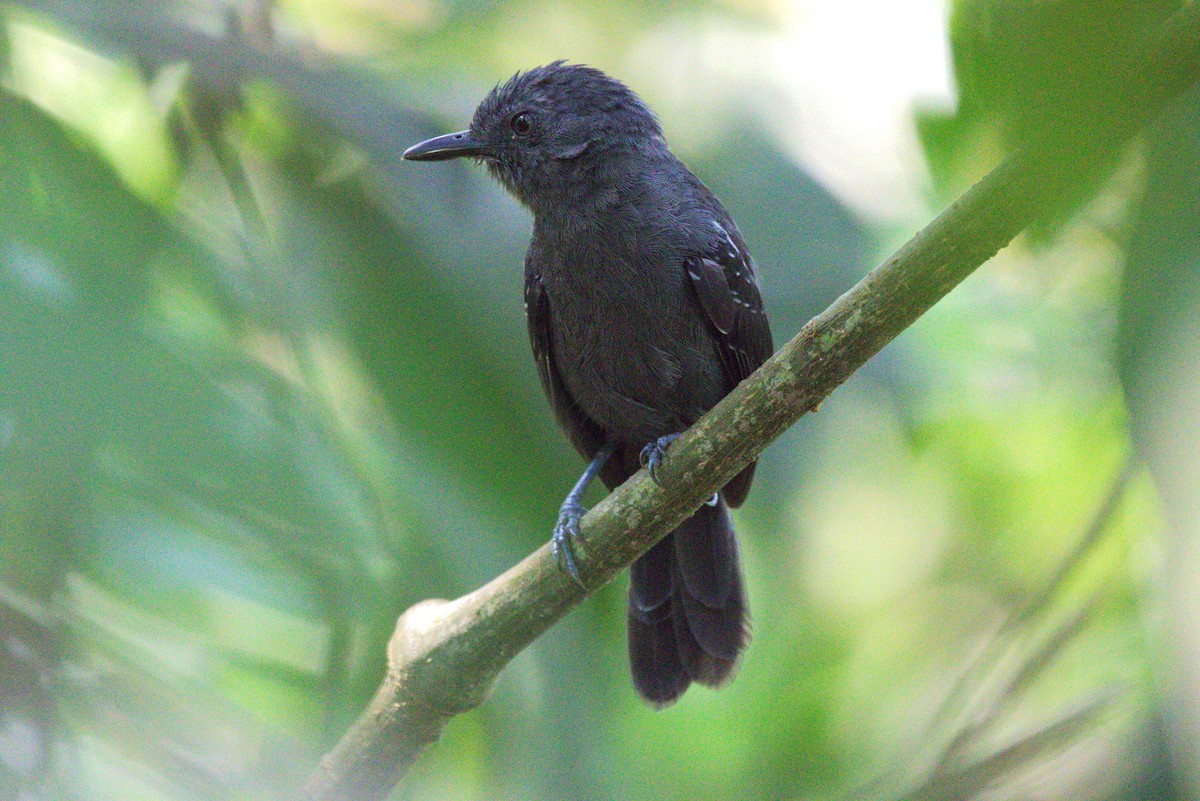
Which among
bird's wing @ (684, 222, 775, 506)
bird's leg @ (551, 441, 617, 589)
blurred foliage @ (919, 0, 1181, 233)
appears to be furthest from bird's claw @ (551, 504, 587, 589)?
blurred foliage @ (919, 0, 1181, 233)

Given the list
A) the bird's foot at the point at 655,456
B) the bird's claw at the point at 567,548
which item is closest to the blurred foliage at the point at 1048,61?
the bird's foot at the point at 655,456

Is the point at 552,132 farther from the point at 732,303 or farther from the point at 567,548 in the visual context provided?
the point at 567,548

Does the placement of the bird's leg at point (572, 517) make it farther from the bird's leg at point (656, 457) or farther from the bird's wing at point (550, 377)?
the bird's leg at point (656, 457)

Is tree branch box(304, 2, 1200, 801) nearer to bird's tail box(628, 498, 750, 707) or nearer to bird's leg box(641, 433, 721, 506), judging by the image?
bird's leg box(641, 433, 721, 506)

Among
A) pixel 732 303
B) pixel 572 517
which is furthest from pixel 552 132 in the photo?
pixel 572 517

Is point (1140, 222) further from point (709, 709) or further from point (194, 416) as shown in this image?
point (709, 709)

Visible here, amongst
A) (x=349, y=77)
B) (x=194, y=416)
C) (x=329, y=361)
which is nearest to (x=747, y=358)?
(x=329, y=361)

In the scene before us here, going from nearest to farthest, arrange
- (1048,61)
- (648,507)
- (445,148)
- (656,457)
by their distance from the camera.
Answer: (1048,61) < (648,507) < (656,457) < (445,148)
